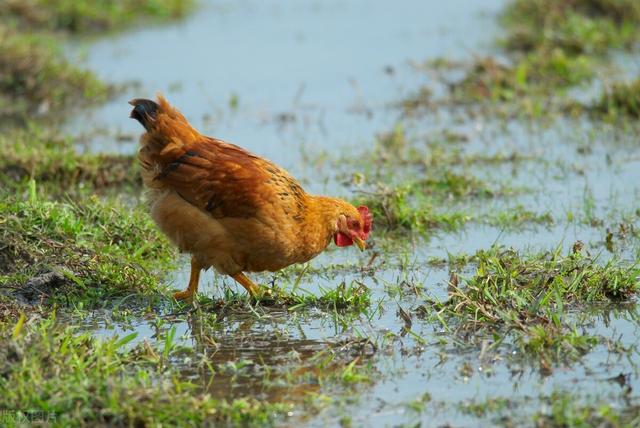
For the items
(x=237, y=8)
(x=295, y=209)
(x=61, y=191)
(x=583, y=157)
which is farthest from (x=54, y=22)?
(x=295, y=209)

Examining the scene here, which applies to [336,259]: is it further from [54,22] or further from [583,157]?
[54,22]

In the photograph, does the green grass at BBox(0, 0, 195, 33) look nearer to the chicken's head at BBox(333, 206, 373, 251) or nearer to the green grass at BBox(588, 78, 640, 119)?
the green grass at BBox(588, 78, 640, 119)

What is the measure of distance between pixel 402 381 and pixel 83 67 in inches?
339

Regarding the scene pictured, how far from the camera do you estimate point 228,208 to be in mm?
6414

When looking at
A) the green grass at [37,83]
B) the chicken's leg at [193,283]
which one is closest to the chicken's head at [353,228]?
the chicken's leg at [193,283]

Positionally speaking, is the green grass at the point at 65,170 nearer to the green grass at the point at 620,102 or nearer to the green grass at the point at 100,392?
the green grass at the point at 100,392

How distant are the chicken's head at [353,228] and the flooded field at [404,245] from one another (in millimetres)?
320

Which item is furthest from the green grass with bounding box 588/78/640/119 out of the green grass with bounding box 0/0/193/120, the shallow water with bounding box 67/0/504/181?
the green grass with bounding box 0/0/193/120

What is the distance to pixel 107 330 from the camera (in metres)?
6.08

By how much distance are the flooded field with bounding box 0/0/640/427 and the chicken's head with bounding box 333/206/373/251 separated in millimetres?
320

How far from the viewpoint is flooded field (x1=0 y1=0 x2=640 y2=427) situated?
5.04 m

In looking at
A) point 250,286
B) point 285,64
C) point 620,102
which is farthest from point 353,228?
point 285,64

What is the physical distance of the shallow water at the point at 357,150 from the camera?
5.21 meters

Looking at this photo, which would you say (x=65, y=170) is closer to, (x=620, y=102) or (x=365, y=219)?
(x=365, y=219)
